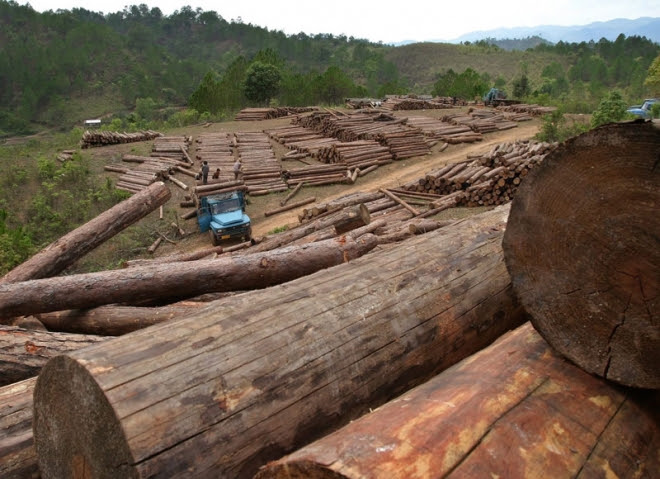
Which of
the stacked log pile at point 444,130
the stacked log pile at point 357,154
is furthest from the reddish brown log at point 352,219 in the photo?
the stacked log pile at point 444,130

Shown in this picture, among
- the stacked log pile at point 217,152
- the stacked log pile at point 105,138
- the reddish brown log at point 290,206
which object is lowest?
the reddish brown log at point 290,206

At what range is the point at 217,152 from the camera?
23828 millimetres

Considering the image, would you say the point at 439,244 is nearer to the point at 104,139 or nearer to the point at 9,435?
the point at 9,435

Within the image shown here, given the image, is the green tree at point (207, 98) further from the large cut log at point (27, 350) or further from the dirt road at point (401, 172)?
the large cut log at point (27, 350)

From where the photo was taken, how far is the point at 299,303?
280 centimetres

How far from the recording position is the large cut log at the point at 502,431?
5.67ft

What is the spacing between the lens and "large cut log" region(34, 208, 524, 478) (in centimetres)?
205

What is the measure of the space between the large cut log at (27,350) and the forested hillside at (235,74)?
33627 mm

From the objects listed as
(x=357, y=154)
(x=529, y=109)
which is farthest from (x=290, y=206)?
(x=529, y=109)

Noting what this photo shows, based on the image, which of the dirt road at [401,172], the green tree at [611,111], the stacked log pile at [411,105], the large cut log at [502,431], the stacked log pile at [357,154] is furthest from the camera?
the stacked log pile at [411,105]

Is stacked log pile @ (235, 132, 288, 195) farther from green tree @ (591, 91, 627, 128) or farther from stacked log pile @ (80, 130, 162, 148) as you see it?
green tree @ (591, 91, 627, 128)

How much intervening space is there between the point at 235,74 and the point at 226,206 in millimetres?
33470

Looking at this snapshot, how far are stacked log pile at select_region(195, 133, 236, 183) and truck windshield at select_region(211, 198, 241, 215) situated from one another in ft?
15.0

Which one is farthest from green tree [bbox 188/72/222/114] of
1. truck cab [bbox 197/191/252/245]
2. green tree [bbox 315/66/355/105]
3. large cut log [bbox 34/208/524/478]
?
large cut log [bbox 34/208/524/478]
